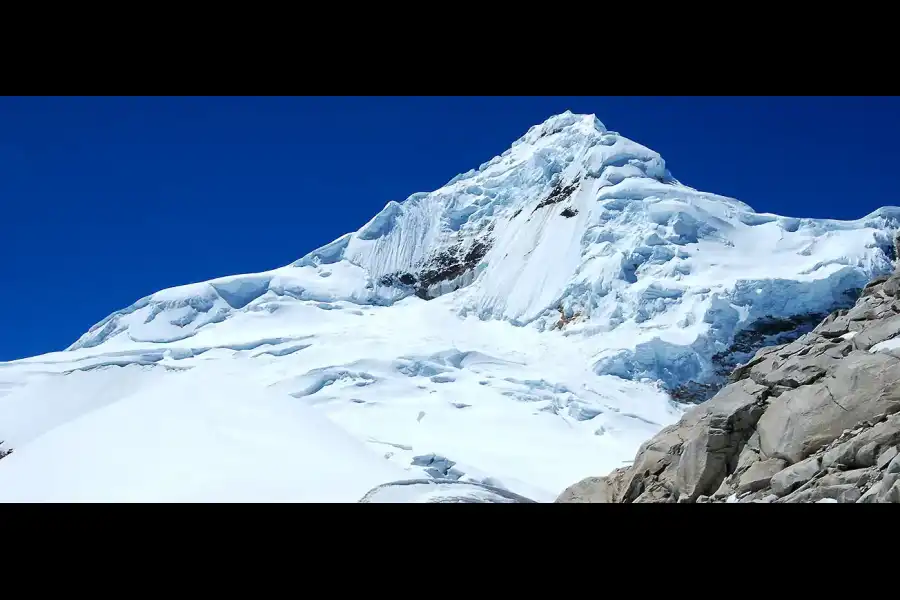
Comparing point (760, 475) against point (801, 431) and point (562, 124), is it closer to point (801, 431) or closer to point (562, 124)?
point (801, 431)

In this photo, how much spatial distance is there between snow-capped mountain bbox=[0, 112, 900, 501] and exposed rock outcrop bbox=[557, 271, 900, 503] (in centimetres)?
1104

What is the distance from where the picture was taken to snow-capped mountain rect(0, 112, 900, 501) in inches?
875

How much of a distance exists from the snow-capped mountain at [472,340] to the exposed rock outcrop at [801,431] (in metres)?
11.0

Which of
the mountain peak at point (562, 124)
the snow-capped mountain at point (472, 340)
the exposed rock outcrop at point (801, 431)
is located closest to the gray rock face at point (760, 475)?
the exposed rock outcrop at point (801, 431)

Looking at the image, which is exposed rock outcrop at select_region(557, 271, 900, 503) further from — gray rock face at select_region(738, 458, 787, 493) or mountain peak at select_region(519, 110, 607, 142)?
mountain peak at select_region(519, 110, 607, 142)

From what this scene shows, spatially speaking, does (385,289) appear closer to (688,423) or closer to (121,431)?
(121,431)

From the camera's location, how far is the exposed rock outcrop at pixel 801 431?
4.40 m

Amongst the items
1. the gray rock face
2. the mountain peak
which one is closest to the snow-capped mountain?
the mountain peak

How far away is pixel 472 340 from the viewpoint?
143 ft

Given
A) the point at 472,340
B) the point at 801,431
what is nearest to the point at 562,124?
the point at 472,340

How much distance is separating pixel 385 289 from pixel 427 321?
34.9 feet

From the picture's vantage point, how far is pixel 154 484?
57.7 ft

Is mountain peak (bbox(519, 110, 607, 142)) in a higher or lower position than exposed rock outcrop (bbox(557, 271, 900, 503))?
higher
